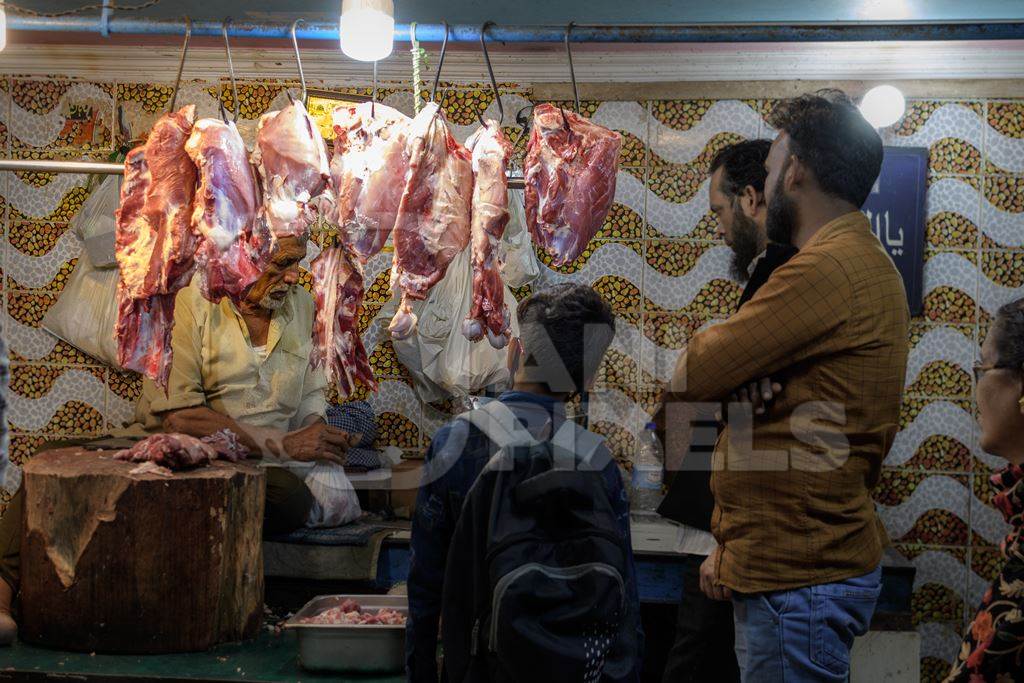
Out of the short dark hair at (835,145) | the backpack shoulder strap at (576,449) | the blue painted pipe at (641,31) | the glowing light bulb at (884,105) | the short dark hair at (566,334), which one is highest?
the glowing light bulb at (884,105)

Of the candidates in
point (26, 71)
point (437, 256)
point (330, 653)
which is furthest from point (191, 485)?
point (26, 71)

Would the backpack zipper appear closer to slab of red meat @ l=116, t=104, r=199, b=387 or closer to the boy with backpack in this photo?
the boy with backpack

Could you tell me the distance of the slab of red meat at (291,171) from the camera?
3496 mm

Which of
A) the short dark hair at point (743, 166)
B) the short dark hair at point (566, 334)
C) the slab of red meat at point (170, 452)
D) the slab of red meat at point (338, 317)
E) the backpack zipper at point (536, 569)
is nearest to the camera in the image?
the backpack zipper at point (536, 569)

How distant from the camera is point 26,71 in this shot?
18.2ft

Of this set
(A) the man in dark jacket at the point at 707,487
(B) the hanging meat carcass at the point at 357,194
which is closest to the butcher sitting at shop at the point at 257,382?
(B) the hanging meat carcass at the point at 357,194

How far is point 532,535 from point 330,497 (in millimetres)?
2628

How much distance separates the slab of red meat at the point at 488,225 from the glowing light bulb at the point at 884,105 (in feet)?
7.69

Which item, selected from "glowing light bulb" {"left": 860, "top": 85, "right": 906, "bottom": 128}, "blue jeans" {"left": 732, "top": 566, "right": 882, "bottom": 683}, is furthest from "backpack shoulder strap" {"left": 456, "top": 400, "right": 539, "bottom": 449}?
"glowing light bulb" {"left": 860, "top": 85, "right": 906, "bottom": 128}

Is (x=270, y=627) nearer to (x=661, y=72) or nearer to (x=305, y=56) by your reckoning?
(x=305, y=56)

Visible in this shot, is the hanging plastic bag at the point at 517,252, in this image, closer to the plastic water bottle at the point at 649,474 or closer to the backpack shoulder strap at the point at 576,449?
the plastic water bottle at the point at 649,474

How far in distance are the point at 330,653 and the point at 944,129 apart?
376cm

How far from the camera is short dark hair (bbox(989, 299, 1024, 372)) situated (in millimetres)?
2729

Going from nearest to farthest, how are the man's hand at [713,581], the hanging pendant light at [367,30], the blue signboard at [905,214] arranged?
the man's hand at [713,581]
the hanging pendant light at [367,30]
the blue signboard at [905,214]
